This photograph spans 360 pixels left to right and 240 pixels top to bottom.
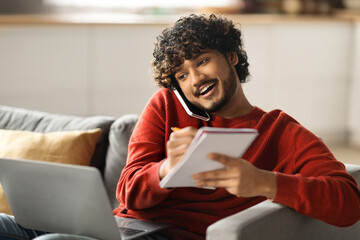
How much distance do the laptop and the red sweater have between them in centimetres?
9

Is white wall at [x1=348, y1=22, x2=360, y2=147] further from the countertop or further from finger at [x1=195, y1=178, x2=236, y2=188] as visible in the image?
finger at [x1=195, y1=178, x2=236, y2=188]

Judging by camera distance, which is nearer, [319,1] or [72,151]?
[72,151]

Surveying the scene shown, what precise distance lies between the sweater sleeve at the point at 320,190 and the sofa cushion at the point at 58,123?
80 centimetres

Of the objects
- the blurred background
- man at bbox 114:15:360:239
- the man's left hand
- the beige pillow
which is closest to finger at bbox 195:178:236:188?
the man's left hand

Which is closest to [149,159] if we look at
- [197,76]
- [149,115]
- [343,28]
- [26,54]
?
[149,115]

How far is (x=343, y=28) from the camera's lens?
5.24m

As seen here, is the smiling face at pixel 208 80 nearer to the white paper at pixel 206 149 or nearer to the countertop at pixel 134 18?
the white paper at pixel 206 149

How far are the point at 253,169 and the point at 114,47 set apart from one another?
118 inches

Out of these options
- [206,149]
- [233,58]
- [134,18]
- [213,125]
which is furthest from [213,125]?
[134,18]

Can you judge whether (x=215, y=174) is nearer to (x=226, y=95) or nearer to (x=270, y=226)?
(x=270, y=226)

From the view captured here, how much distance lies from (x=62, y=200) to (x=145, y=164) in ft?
0.98

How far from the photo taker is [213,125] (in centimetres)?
189

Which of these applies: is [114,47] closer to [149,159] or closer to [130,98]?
[130,98]

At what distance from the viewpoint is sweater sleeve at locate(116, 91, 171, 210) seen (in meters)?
1.71
